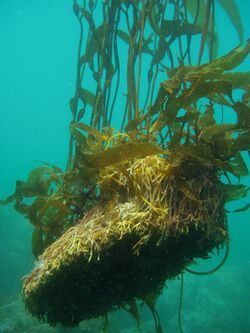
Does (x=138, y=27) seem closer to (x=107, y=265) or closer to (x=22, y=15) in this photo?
(x=107, y=265)

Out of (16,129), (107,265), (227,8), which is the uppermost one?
(16,129)

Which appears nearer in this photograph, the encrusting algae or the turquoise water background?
the encrusting algae

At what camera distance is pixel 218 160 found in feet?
5.90

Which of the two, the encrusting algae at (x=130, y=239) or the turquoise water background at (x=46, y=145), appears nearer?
the encrusting algae at (x=130, y=239)

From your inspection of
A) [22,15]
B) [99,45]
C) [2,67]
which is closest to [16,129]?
[2,67]

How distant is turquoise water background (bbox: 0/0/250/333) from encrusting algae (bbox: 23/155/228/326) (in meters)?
6.38

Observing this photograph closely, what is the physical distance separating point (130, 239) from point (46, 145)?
Result: 154490 millimetres

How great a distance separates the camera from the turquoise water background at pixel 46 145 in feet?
44.2

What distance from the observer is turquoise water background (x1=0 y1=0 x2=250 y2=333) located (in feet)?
44.2

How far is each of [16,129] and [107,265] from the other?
524 feet

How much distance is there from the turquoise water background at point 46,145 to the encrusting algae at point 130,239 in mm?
Answer: 6383

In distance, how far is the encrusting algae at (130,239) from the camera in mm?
1709

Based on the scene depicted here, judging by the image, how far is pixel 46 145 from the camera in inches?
5955

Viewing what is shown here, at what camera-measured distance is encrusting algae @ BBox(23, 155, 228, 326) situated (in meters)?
→ 1.71
